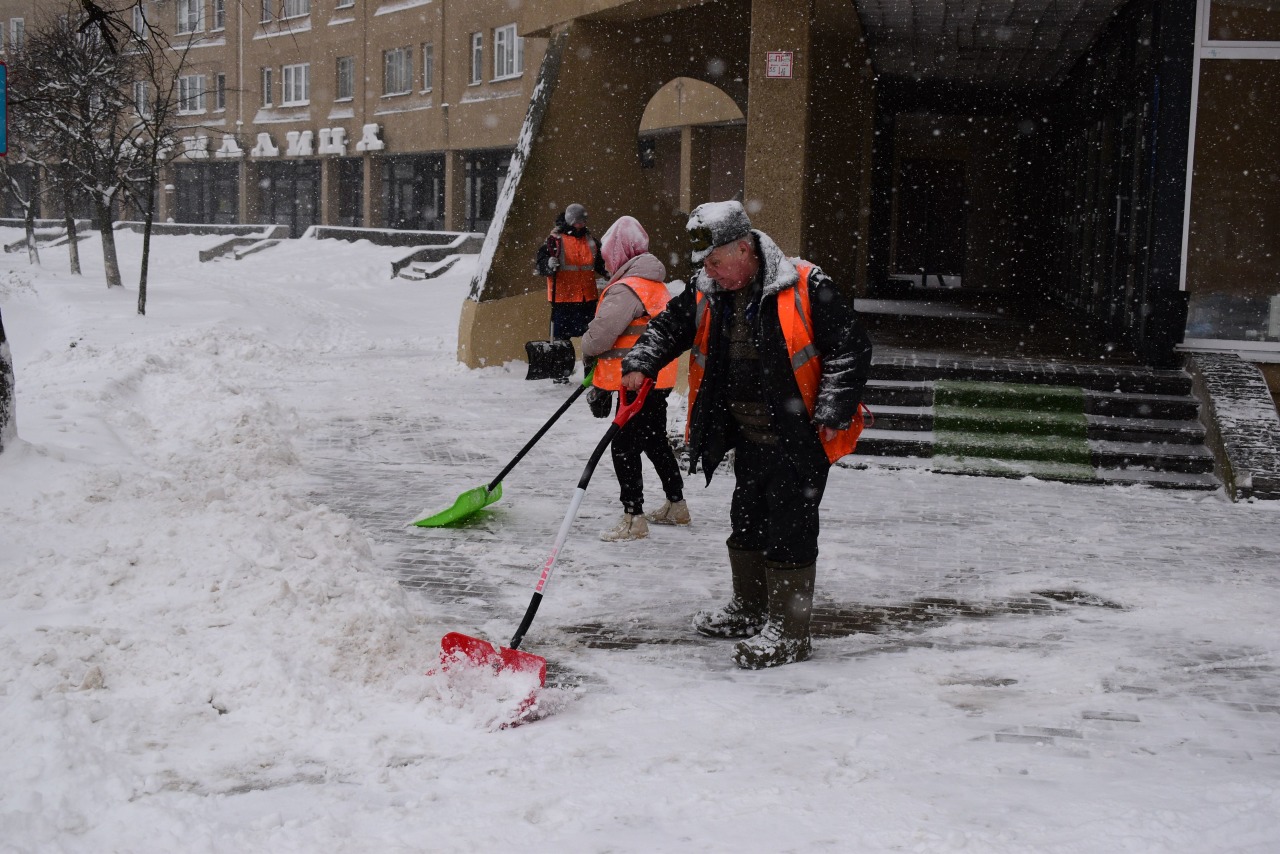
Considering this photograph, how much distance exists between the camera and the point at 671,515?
7820 millimetres

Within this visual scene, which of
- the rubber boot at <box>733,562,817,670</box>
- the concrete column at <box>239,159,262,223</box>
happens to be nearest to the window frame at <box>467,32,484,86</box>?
the concrete column at <box>239,159,262,223</box>

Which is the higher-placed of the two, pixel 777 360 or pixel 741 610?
pixel 777 360

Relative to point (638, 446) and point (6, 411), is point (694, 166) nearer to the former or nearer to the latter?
point (638, 446)

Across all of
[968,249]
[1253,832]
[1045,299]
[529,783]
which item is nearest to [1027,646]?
[1253,832]

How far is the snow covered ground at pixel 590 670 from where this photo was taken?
143 inches

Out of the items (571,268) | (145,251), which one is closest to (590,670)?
(571,268)

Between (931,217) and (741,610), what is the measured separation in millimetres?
25387

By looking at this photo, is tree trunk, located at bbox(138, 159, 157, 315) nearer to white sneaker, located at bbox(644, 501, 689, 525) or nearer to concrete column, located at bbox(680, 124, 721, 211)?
concrete column, located at bbox(680, 124, 721, 211)

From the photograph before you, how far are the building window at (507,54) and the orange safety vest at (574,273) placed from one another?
21219 millimetres

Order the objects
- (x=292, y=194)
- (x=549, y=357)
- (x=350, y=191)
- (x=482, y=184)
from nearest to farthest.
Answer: (x=549, y=357) < (x=482, y=184) < (x=350, y=191) < (x=292, y=194)

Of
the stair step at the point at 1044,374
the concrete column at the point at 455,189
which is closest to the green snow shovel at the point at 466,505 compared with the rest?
the stair step at the point at 1044,374

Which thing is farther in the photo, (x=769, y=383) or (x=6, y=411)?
(x=6, y=411)

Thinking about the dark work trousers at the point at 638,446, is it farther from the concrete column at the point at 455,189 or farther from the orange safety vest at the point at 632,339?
the concrete column at the point at 455,189

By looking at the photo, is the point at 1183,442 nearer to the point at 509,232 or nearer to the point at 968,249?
the point at 509,232
